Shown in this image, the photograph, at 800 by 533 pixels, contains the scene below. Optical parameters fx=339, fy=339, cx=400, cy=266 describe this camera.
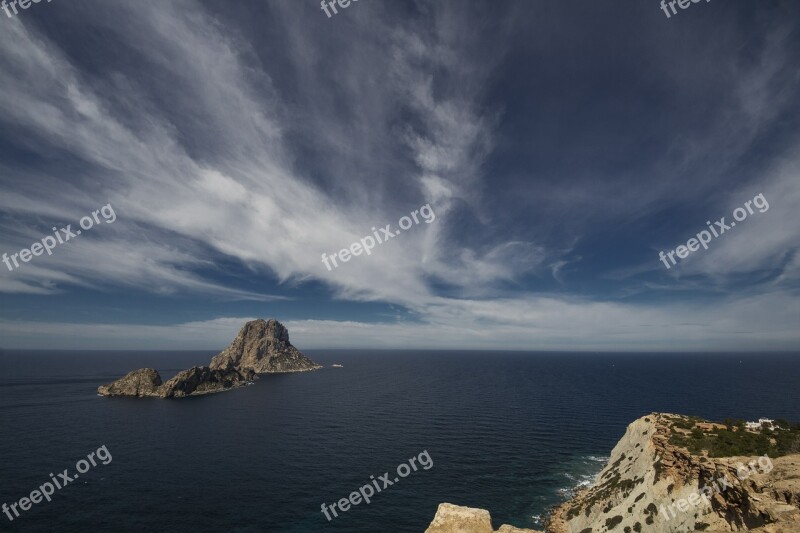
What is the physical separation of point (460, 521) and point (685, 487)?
28.0m

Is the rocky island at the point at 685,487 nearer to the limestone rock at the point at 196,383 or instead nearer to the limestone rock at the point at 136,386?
the limestone rock at the point at 196,383

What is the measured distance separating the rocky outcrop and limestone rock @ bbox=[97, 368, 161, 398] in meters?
187

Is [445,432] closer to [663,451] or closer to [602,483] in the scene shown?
[602,483]

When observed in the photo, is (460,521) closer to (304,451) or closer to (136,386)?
(304,451)

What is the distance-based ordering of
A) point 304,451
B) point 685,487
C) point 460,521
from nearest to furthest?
point 460,521, point 685,487, point 304,451

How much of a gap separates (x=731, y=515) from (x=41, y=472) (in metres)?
112

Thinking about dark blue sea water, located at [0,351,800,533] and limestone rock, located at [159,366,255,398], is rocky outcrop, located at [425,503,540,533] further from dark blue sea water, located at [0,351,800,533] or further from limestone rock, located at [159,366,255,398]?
limestone rock, located at [159,366,255,398]

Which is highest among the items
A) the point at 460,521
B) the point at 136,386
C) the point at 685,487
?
the point at 460,521

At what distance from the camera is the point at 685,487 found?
3806cm

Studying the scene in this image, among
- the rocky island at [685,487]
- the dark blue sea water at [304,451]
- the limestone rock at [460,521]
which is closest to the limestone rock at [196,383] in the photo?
the dark blue sea water at [304,451]

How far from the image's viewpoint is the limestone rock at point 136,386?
164000 mm

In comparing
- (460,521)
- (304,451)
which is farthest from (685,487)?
(304,451)

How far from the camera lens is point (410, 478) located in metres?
70.8

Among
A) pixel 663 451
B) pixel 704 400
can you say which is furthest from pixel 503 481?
pixel 704 400
